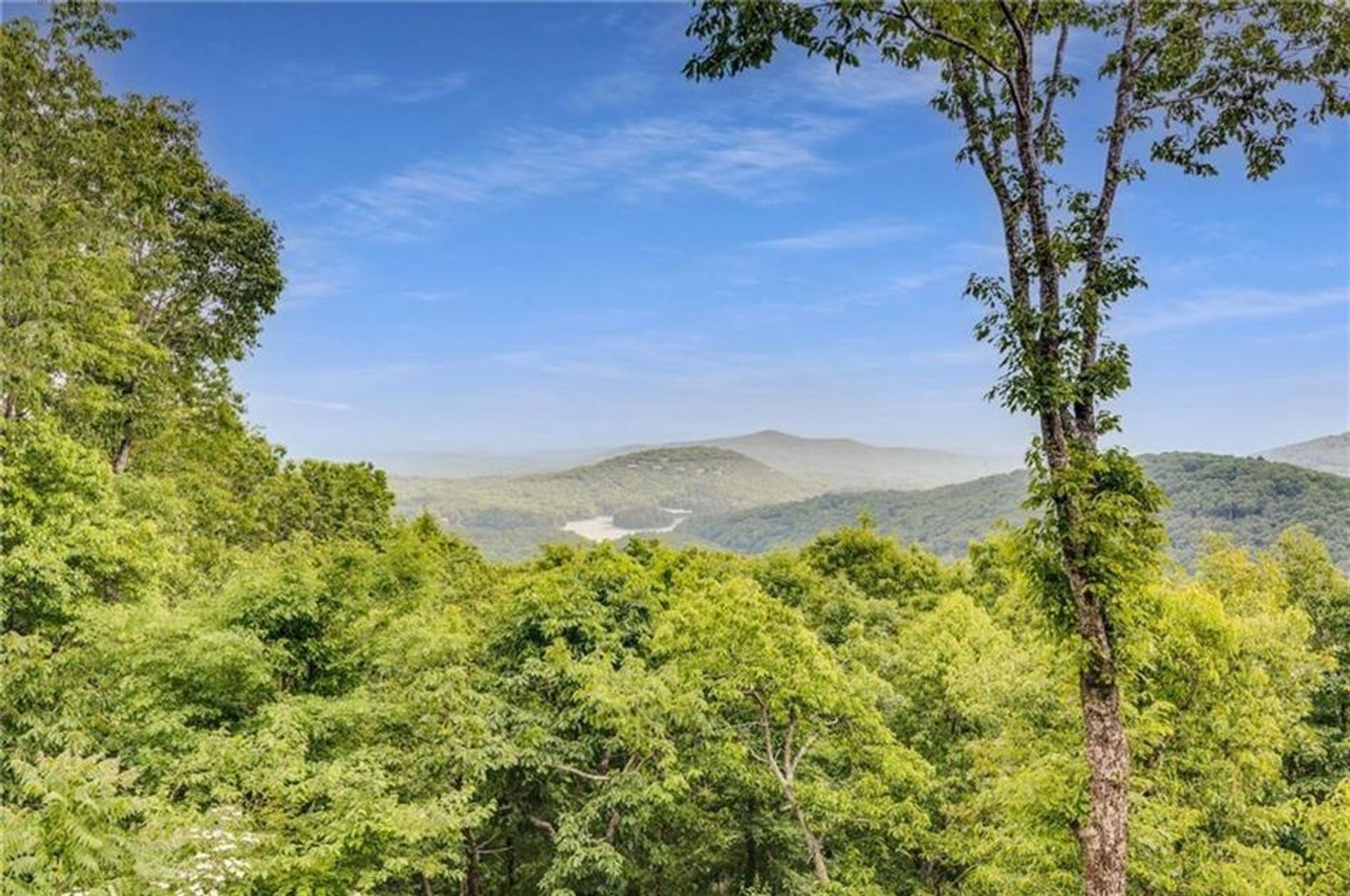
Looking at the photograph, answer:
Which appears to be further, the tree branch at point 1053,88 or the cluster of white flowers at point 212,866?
the tree branch at point 1053,88

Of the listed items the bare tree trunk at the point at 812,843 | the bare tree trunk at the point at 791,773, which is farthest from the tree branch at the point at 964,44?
the bare tree trunk at the point at 812,843

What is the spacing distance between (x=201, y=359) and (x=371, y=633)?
36.7 ft

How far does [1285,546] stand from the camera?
1067 inches

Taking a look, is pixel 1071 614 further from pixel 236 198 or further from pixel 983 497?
pixel 983 497

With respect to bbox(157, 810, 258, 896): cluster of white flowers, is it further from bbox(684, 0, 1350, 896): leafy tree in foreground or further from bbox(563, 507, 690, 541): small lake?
bbox(563, 507, 690, 541): small lake

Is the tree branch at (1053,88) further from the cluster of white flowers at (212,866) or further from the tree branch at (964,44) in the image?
the cluster of white flowers at (212,866)

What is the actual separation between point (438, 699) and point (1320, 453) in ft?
651

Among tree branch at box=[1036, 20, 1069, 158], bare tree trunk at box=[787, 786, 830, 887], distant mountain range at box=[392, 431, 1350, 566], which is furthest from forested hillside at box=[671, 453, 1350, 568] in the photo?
bare tree trunk at box=[787, 786, 830, 887]

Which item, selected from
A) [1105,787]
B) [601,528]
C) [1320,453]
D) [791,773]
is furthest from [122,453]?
[1320,453]

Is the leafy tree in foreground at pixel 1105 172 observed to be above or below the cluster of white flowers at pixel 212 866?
above

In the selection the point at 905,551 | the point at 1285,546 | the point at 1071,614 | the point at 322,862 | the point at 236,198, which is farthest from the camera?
the point at 905,551

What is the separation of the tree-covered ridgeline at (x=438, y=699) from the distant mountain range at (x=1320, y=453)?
151 m

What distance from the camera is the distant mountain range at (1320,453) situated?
450ft

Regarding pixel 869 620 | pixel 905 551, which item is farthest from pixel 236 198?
pixel 905 551
